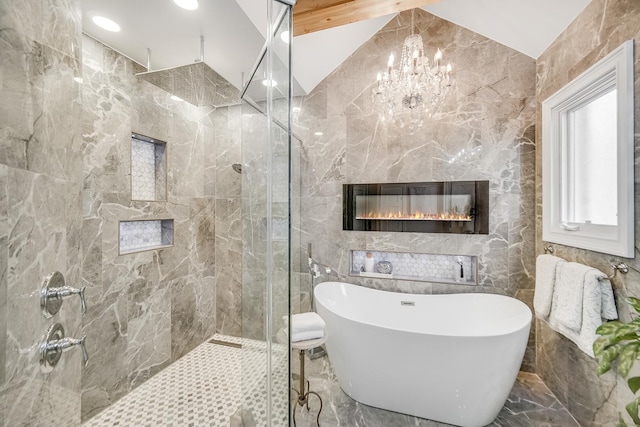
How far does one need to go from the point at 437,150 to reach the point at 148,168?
2.60m

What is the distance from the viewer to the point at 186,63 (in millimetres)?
1961

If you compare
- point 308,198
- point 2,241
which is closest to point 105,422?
point 2,241

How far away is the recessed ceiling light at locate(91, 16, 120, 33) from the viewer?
4.92 ft

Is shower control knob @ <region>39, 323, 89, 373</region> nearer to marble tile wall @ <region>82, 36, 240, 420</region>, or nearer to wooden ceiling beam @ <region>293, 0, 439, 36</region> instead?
marble tile wall @ <region>82, 36, 240, 420</region>

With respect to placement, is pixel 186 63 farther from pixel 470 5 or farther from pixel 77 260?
pixel 470 5

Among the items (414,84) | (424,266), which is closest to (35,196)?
(414,84)

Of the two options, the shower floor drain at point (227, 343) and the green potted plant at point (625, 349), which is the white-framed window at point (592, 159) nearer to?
the green potted plant at point (625, 349)

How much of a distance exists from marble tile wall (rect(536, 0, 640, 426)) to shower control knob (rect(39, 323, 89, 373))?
8.08 ft

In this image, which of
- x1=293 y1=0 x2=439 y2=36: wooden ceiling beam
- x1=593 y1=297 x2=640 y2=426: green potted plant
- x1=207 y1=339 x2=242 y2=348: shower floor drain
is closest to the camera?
x1=593 y1=297 x2=640 y2=426: green potted plant

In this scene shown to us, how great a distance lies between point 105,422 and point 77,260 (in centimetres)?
146

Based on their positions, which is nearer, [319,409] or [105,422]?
[105,422]

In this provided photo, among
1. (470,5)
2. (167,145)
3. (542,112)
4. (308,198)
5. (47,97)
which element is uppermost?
(470,5)

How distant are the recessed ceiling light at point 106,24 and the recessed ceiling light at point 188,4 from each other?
18.1 inches

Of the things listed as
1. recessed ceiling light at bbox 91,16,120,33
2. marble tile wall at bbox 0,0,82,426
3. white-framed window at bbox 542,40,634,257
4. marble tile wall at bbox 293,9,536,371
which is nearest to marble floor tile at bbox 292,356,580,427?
marble tile wall at bbox 293,9,536,371
